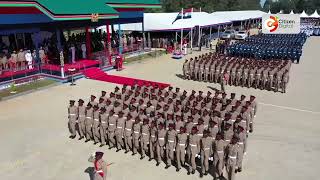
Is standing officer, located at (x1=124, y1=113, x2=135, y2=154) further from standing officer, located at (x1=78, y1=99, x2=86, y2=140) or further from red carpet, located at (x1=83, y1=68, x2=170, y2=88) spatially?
red carpet, located at (x1=83, y1=68, x2=170, y2=88)

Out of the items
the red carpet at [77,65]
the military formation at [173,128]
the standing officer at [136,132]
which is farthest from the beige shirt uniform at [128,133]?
the red carpet at [77,65]

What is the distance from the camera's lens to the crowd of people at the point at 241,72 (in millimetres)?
18266

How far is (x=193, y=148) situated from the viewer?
9.69 m

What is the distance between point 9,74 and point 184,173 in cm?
1425

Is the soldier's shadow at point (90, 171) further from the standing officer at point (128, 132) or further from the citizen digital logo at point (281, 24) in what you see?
the citizen digital logo at point (281, 24)

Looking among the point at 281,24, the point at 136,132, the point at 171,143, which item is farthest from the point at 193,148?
the point at 281,24

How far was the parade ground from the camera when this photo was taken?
1014 centimetres

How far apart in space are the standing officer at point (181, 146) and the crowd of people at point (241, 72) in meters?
8.89

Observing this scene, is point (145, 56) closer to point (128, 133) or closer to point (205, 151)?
point (128, 133)

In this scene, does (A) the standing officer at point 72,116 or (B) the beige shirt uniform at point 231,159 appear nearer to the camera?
(B) the beige shirt uniform at point 231,159

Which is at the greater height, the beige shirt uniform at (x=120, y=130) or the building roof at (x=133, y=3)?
the building roof at (x=133, y=3)

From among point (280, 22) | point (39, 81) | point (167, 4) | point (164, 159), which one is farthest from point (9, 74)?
point (167, 4)

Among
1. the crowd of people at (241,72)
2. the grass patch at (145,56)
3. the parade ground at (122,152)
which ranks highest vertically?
the grass patch at (145,56)

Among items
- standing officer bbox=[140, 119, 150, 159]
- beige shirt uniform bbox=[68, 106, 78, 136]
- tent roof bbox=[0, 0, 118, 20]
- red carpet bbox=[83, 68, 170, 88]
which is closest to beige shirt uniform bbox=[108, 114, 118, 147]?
standing officer bbox=[140, 119, 150, 159]
